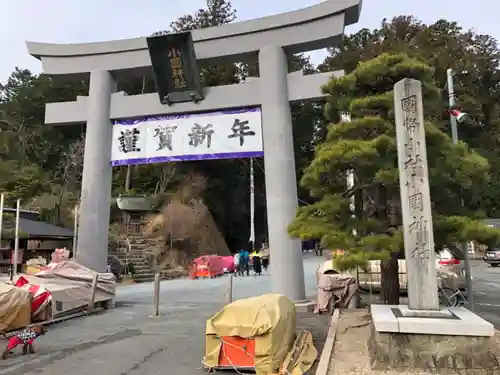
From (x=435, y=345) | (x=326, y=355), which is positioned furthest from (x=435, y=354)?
(x=326, y=355)

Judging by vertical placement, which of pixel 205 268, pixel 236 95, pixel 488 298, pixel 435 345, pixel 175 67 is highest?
pixel 175 67

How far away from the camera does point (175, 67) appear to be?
11398 millimetres

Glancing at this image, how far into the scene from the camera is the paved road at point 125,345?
6289mm

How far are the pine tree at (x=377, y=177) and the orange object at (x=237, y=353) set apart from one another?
1.78 meters

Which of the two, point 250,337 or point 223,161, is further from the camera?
point 223,161

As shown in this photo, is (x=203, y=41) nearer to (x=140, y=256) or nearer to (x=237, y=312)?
(x=237, y=312)

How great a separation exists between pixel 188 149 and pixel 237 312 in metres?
6.57

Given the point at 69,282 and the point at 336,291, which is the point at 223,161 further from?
the point at 336,291

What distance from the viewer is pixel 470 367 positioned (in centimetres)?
502

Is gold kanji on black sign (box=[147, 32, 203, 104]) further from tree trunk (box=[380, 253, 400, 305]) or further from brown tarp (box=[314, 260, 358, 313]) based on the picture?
tree trunk (box=[380, 253, 400, 305])

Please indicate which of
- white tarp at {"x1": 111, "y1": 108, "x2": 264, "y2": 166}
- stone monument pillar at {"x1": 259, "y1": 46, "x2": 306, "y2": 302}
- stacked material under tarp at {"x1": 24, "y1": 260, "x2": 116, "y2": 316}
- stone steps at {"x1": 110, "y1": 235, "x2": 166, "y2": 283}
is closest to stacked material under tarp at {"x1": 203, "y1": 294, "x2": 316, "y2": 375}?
stone monument pillar at {"x1": 259, "y1": 46, "x2": 306, "y2": 302}

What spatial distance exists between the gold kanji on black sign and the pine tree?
4.75 meters

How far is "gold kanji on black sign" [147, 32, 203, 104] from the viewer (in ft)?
37.0

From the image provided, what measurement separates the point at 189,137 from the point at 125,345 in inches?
227
